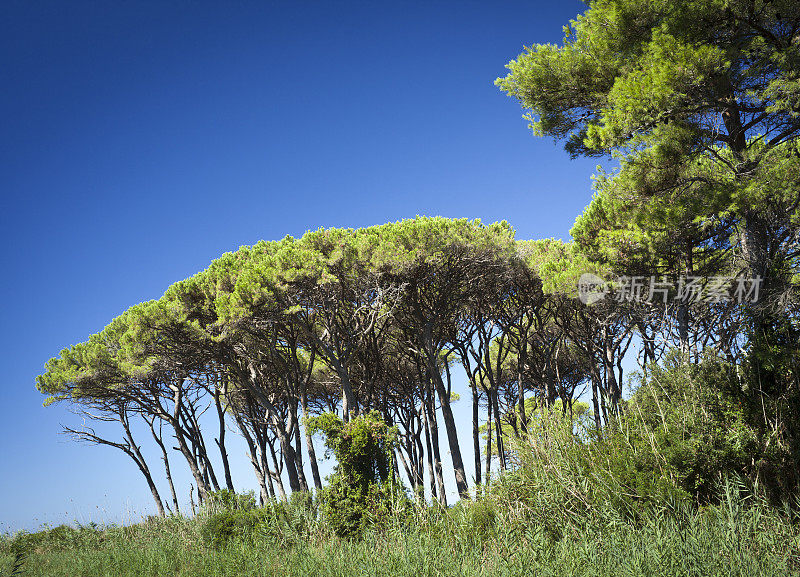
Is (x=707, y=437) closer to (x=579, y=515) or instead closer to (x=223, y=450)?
(x=579, y=515)

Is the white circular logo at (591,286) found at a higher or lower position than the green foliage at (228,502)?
higher

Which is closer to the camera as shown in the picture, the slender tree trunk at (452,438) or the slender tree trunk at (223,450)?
the slender tree trunk at (452,438)

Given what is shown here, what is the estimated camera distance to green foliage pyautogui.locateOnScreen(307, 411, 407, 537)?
764cm

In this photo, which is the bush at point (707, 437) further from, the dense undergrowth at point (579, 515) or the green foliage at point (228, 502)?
the green foliage at point (228, 502)

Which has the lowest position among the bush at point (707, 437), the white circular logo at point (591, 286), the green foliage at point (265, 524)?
the green foliage at point (265, 524)

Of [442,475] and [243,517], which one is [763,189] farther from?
[442,475]

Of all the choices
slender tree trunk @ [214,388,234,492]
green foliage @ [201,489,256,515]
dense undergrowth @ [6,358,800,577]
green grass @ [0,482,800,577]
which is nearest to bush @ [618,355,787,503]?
dense undergrowth @ [6,358,800,577]

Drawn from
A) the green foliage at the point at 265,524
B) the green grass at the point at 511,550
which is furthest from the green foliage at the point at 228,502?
the green grass at the point at 511,550

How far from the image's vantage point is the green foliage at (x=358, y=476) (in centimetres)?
764

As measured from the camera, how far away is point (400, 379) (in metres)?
18.7

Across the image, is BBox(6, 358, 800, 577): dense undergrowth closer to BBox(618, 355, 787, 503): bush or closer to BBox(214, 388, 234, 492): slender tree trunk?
BBox(618, 355, 787, 503): bush

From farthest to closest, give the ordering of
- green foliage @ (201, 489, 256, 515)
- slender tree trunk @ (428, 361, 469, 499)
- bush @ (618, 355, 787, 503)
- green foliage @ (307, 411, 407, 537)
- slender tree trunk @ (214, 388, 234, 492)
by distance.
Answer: slender tree trunk @ (214, 388, 234, 492), slender tree trunk @ (428, 361, 469, 499), green foliage @ (201, 489, 256, 515), green foliage @ (307, 411, 407, 537), bush @ (618, 355, 787, 503)

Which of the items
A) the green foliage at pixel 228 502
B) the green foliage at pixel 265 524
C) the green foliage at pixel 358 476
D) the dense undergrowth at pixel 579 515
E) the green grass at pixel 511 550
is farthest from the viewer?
the green foliage at pixel 228 502

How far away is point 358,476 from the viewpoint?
8148 millimetres
